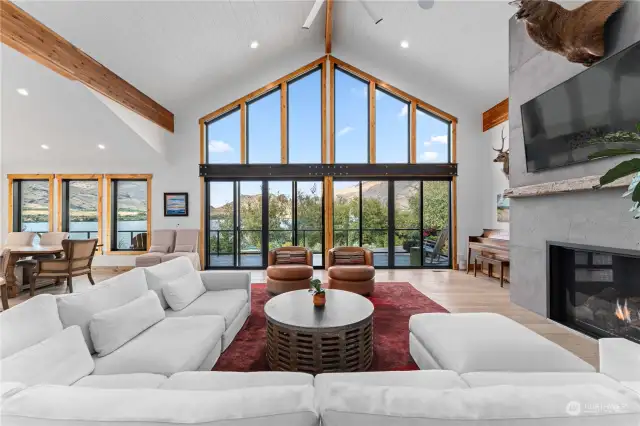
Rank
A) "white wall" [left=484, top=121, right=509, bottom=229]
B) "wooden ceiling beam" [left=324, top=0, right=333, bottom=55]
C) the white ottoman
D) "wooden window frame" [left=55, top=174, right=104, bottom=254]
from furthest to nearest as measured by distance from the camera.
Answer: "wooden window frame" [left=55, top=174, right=104, bottom=254] < "white wall" [left=484, top=121, right=509, bottom=229] < "wooden ceiling beam" [left=324, top=0, right=333, bottom=55] < the white ottoman

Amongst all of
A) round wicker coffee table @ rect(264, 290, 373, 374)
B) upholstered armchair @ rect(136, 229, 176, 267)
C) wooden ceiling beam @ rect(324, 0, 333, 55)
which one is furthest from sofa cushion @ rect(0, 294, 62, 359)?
wooden ceiling beam @ rect(324, 0, 333, 55)

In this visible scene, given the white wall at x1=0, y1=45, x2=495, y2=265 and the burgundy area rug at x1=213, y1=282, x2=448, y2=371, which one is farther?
the white wall at x1=0, y1=45, x2=495, y2=265

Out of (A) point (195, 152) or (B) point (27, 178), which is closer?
(B) point (27, 178)

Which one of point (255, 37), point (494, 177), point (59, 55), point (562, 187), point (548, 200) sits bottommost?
point (548, 200)

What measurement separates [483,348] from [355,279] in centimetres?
288

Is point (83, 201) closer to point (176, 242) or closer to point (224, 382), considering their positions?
point (176, 242)

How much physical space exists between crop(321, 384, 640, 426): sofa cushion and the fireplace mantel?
7.53ft

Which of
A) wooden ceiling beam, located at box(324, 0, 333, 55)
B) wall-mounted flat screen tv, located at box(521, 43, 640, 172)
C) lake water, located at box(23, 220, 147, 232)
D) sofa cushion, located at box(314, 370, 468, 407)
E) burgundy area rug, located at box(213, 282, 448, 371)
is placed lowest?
burgundy area rug, located at box(213, 282, 448, 371)

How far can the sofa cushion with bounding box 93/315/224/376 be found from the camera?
1.83 m

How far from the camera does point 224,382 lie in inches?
61.8

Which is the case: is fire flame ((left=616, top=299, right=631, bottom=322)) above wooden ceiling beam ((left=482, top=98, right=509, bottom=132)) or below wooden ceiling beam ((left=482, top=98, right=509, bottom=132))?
below

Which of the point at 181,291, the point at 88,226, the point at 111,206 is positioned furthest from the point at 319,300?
the point at 88,226
